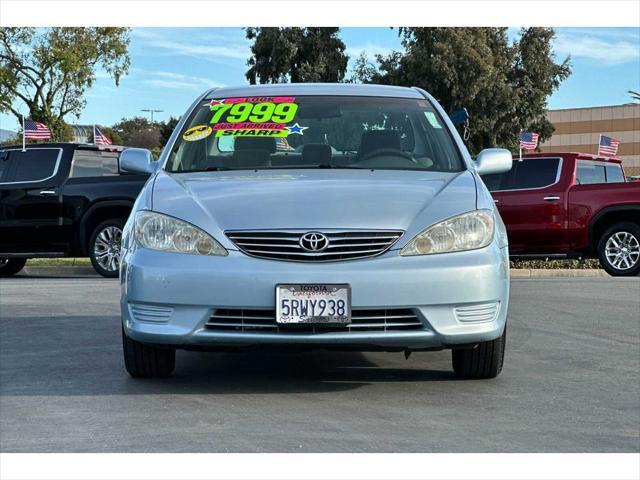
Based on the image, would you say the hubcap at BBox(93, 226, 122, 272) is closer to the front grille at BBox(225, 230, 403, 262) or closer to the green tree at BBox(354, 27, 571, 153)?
the front grille at BBox(225, 230, 403, 262)

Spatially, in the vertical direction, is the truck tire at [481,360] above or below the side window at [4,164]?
below

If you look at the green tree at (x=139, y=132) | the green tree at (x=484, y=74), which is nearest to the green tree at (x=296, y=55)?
the green tree at (x=484, y=74)

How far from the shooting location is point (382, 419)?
17.2 feet

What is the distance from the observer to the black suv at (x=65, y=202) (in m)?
15.2

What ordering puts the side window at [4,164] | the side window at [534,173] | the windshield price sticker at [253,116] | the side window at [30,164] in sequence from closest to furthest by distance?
the windshield price sticker at [253,116], the side window at [30,164], the side window at [4,164], the side window at [534,173]

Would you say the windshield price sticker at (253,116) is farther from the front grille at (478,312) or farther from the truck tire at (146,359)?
the front grille at (478,312)

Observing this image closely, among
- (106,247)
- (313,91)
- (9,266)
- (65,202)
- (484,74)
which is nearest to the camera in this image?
(313,91)

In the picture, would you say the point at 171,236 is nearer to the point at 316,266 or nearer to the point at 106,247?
the point at 316,266

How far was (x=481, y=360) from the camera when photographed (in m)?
6.18

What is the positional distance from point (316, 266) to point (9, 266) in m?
13.0

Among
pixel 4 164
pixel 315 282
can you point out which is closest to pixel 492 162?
pixel 315 282

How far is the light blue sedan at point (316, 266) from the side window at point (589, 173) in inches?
421

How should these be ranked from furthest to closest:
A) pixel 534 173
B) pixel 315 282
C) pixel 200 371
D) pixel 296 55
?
pixel 296 55 < pixel 534 173 < pixel 200 371 < pixel 315 282

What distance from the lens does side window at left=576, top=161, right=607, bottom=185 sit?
16500mm
